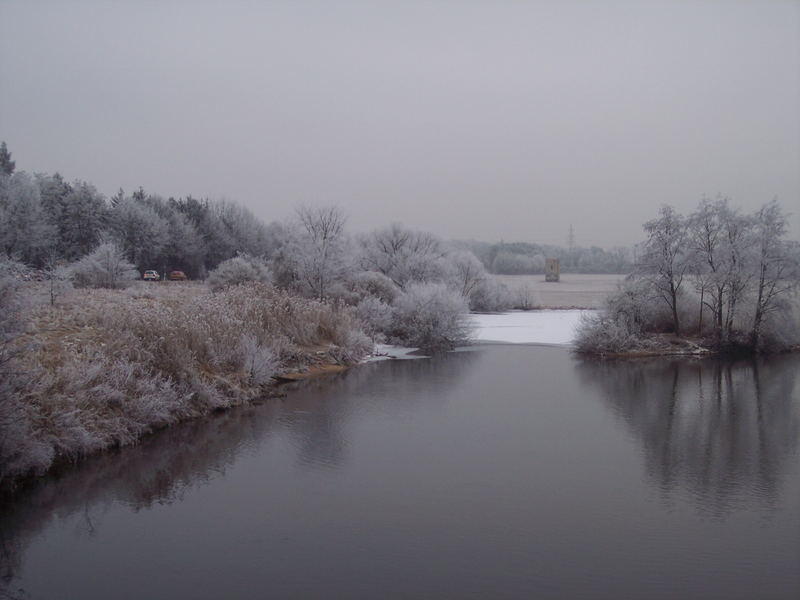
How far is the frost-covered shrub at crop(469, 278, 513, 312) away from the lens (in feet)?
144

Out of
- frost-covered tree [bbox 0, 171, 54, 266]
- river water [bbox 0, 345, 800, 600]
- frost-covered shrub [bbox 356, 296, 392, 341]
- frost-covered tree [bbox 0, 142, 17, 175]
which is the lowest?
river water [bbox 0, 345, 800, 600]

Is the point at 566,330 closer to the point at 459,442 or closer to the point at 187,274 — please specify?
the point at 459,442

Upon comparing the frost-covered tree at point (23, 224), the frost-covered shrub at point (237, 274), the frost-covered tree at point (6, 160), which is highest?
the frost-covered tree at point (6, 160)

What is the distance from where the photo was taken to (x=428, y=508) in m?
8.62

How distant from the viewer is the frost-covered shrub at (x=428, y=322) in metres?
26.2

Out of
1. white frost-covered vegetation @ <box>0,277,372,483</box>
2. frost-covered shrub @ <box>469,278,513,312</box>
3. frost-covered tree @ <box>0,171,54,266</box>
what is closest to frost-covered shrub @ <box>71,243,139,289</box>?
frost-covered tree @ <box>0,171,54,266</box>

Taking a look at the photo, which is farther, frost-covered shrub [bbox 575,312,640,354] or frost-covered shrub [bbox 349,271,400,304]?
frost-covered shrub [bbox 349,271,400,304]

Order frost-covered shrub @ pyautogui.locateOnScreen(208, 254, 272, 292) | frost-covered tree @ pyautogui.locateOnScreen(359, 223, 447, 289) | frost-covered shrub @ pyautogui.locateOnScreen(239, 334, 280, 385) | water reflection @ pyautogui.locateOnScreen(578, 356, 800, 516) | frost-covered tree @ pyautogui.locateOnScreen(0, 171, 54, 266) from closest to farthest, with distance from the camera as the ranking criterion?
water reflection @ pyautogui.locateOnScreen(578, 356, 800, 516) < frost-covered shrub @ pyautogui.locateOnScreen(239, 334, 280, 385) < frost-covered shrub @ pyautogui.locateOnScreen(208, 254, 272, 292) < frost-covered tree @ pyautogui.locateOnScreen(0, 171, 54, 266) < frost-covered tree @ pyautogui.locateOnScreen(359, 223, 447, 289)

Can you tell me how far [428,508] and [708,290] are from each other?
65.5 ft

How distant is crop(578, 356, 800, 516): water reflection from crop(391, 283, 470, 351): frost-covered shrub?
579cm

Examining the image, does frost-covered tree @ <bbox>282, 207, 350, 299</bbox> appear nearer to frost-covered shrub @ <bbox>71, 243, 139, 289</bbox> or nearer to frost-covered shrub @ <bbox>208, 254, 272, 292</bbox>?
frost-covered shrub @ <bbox>208, 254, 272, 292</bbox>

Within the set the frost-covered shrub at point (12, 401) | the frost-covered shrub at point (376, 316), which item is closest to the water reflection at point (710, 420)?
the frost-covered shrub at point (376, 316)

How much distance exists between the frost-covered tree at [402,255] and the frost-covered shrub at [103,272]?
1411cm

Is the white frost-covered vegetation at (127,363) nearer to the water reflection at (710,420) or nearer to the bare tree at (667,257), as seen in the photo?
the water reflection at (710,420)
